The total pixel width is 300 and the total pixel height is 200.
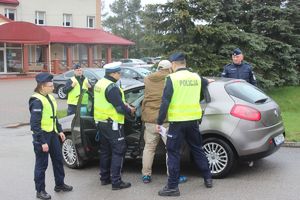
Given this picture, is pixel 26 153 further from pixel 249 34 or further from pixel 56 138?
pixel 249 34

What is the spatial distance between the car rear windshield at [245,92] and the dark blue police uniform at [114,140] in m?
1.66

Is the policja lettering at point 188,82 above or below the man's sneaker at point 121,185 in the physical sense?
above

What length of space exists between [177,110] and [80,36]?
39.2 metres

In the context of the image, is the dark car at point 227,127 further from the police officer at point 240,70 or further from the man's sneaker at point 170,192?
the police officer at point 240,70

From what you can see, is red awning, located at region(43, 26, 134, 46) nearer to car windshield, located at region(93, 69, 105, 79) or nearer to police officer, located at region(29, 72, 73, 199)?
car windshield, located at region(93, 69, 105, 79)

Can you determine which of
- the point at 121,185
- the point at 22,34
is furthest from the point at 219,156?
the point at 22,34

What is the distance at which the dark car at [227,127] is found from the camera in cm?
699

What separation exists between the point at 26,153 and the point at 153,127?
12.7ft

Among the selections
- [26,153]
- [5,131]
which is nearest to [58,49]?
[5,131]

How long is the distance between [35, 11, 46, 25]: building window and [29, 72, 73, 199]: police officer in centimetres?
3882

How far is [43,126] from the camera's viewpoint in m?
6.51

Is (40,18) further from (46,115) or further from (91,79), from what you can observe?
(46,115)

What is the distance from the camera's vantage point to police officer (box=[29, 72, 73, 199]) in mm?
6383

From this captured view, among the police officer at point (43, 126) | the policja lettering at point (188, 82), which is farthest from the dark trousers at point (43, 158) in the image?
the policja lettering at point (188, 82)
